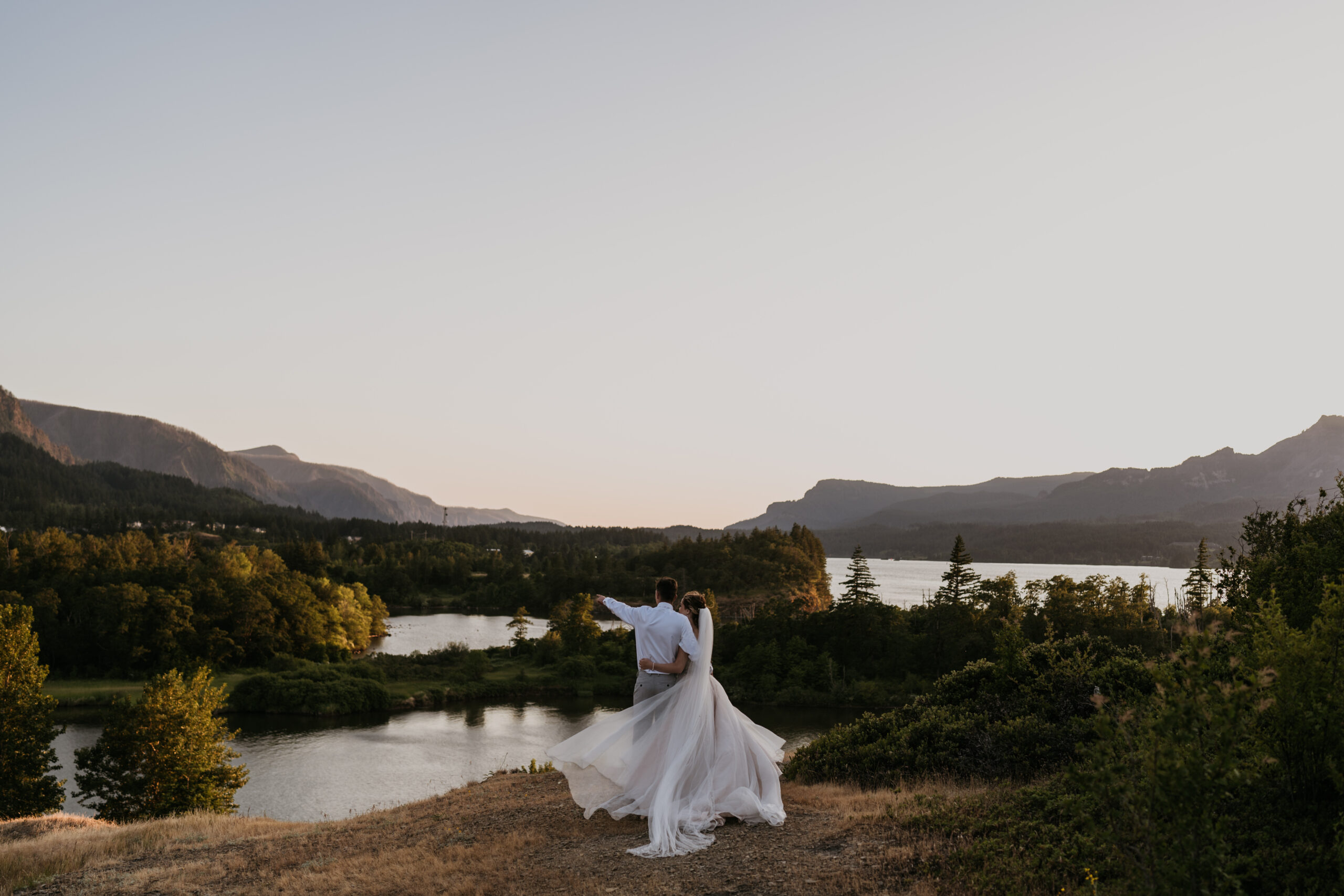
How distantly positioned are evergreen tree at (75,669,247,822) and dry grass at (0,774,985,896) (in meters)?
13.9

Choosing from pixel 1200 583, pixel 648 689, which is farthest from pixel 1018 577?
pixel 648 689

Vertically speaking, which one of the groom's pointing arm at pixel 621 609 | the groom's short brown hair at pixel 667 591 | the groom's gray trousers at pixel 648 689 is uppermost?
the groom's short brown hair at pixel 667 591

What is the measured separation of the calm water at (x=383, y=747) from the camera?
3506cm

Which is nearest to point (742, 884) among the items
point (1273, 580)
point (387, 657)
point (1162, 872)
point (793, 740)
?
point (1162, 872)

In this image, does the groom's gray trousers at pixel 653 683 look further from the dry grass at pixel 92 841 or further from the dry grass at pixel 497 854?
the dry grass at pixel 92 841

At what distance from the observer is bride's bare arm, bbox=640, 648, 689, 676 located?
28.0 ft

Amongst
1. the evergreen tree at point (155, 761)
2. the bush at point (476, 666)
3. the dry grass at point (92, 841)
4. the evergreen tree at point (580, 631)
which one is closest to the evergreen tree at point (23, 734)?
the evergreen tree at point (155, 761)

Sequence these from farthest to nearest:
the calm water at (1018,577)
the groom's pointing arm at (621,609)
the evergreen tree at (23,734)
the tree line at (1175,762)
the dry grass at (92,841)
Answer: the calm water at (1018,577), the evergreen tree at (23,734), the dry grass at (92,841), the groom's pointing arm at (621,609), the tree line at (1175,762)

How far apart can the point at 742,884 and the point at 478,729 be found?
4724cm

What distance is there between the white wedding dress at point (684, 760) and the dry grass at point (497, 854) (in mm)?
258

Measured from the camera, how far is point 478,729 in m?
50.3

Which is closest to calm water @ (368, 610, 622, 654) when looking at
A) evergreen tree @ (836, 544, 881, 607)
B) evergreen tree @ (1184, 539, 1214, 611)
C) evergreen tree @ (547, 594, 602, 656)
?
evergreen tree @ (547, 594, 602, 656)

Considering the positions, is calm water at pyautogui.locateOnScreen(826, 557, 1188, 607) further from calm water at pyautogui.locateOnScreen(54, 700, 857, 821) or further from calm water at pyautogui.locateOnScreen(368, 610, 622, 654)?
calm water at pyautogui.locateOnScreen(54, 700, 857, 821)

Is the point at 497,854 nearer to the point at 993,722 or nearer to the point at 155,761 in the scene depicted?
the point at 993,722
